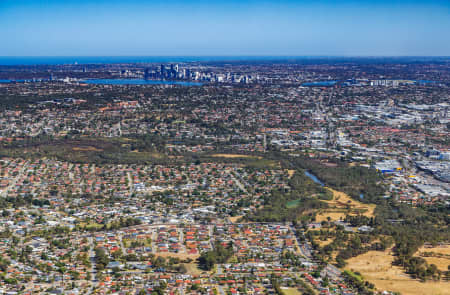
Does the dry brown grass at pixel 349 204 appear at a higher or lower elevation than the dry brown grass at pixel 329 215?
higher

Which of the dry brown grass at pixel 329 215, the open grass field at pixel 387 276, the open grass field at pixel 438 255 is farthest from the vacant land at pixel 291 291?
the dry brown grass at pixel 329 215

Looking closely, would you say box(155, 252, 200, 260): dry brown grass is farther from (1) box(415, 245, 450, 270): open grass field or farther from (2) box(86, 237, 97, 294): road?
(1) box(415, 245, 450, 270): open grass field

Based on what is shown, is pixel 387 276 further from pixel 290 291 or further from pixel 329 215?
pixel 329 215

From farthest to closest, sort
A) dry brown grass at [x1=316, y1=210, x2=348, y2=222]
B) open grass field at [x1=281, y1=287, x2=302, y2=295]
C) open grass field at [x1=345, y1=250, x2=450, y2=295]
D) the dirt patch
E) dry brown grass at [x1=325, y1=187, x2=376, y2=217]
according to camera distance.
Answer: the dirt patch
dry brown grass at [x1=325, y1=187, x2=376, y2=217]
dry brown grass at [x1=316, y1=210, x2=348, y2=222]
open grass field at [x1=345, y1=250, x2=450, y2=295]
open grass field at [x1=281, y1=287, x2=302, y2=295]

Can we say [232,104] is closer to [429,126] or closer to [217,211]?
[429,126]

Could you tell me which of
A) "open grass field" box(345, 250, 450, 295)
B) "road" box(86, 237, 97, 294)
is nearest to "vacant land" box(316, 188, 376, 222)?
"open grass field" box(345, 250, 450, 295)

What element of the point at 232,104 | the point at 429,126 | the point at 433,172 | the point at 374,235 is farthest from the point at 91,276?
the point at 232,104

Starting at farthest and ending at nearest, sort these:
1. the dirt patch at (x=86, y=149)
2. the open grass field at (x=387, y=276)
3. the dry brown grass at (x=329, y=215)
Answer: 1. the dirt patch at (x=86, y=149)
2. the dry brown grass at (x=329, y=215)
3. the open grass field at (x=387, y=276)

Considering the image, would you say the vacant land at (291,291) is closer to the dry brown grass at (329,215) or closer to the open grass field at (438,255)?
the open grass field at (438,255)

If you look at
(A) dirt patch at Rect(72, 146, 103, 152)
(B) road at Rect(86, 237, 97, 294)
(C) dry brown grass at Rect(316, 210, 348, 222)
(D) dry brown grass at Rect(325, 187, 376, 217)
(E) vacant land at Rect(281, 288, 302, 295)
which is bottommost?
(E) vacant land at Rect(281, 288, 302, 295)
